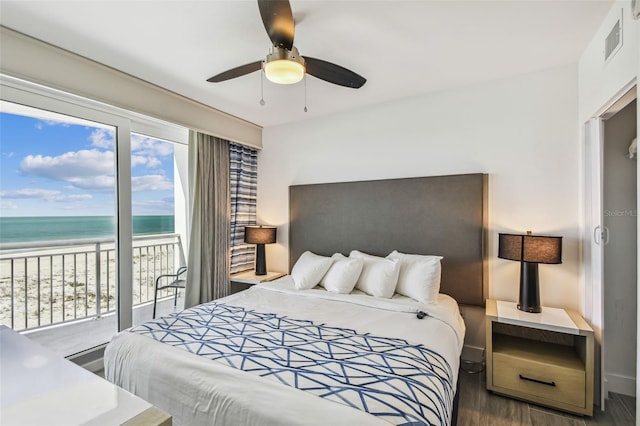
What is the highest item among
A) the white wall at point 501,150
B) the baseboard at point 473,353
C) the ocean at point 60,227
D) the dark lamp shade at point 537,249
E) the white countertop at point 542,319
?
the white wall at point 501,150

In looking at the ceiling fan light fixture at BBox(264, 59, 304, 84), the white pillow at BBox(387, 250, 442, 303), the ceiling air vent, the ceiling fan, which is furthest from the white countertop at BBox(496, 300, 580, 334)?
the ceiling fan light fixture at BBox(264, 59, 304, 84)

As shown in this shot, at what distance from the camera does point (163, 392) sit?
145cm

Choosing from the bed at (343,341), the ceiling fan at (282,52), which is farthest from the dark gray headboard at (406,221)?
the ceiling fan at (282,52)

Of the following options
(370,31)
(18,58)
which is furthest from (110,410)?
(18,58)

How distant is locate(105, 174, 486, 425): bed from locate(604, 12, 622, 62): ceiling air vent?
1.12 m

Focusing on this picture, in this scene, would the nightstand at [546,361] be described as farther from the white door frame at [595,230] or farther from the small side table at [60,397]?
the small side table at [60,397]

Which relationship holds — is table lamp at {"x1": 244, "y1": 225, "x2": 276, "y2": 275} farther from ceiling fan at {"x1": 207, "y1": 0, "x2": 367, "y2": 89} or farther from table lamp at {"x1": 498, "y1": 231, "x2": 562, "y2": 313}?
table lamp at {"x1": 498, "y1": 231, "x2": 562, "y2": 313}

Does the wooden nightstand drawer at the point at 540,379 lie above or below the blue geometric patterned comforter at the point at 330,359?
below

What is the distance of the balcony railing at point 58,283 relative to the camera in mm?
2658

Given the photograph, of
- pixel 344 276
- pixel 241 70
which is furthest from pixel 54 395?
pixel 344 276

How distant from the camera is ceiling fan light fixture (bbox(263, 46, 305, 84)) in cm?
155

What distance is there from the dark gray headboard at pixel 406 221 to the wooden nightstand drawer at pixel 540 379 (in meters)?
0.56

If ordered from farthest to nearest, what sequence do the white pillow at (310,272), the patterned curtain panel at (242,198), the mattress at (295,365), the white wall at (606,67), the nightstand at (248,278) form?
1. the patterned curtain panel at (242,198)
2. the nightstand at (248,278)
3. the white pillow at (310,272)
4. the white wall at (606,67)
5. the mattress at (295,365)

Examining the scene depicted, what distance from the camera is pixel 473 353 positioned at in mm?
2701
